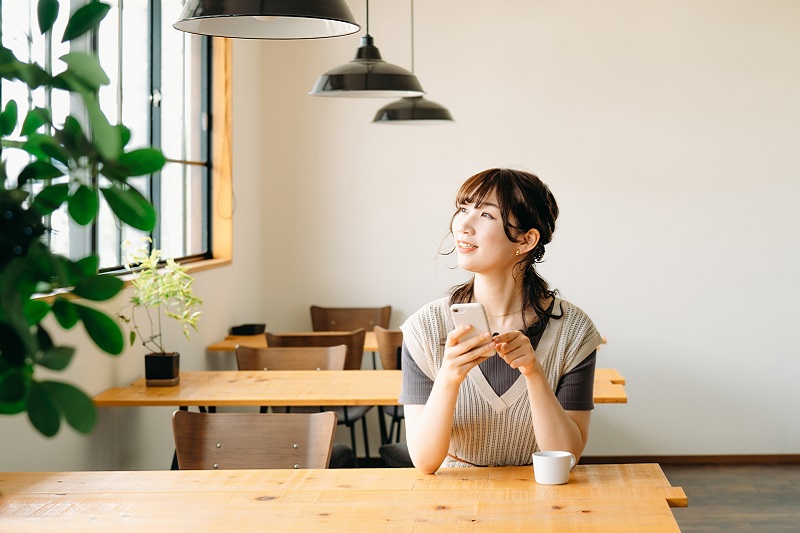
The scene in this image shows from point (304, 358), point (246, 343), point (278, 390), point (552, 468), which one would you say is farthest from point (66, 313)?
point (246, 343)

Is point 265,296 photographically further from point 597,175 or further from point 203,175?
point 597,175

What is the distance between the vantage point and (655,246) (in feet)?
18.5

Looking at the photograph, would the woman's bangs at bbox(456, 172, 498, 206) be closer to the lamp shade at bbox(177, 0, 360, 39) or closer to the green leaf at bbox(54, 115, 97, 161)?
the lamp shade at bbox(177, 0, 360, 39)

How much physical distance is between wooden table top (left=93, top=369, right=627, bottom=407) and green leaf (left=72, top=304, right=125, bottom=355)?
2566 mm

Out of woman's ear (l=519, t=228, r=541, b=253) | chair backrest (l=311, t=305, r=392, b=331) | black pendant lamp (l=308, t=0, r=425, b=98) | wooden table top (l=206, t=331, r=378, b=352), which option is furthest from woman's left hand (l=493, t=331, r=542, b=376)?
Answer: chair backrest (l=311, t=305, r=392, b=331)

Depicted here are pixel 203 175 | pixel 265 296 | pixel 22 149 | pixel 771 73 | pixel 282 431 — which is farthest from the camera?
pixel 265 296

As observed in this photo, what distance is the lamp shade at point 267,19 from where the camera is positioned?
1887 mm

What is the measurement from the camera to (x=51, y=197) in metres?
0.76

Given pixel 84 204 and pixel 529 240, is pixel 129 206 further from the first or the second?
pixel 529 240

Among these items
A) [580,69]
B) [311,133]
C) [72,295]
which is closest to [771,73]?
[580,69]

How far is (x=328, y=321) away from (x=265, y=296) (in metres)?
0.44

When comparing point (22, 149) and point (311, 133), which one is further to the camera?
point (311, 133)

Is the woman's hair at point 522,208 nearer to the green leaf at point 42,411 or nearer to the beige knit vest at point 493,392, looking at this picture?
the beige knit vest at point 493,392

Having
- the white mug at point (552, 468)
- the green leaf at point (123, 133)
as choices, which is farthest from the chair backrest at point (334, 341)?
the green leaf at point (123, 133)
